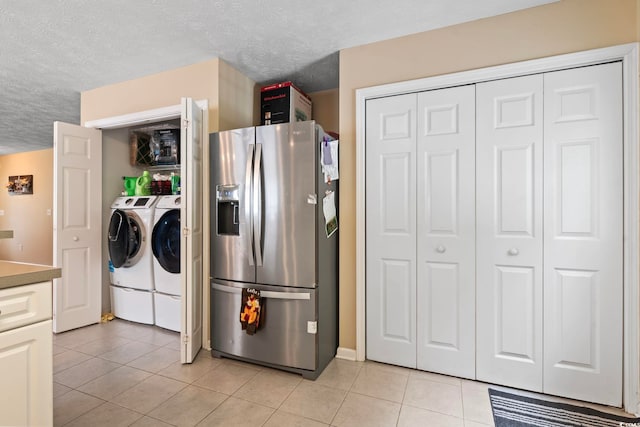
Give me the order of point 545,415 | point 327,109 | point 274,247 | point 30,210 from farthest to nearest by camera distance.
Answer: point 30,210
point 327,109
point 274,247
point 545,415

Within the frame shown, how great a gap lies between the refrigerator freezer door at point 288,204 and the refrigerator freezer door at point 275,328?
0.34 feet

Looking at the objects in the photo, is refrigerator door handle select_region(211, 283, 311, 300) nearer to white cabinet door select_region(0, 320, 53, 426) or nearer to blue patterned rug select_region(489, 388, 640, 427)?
white cabinet door select_region(0, 320, 53, 426)

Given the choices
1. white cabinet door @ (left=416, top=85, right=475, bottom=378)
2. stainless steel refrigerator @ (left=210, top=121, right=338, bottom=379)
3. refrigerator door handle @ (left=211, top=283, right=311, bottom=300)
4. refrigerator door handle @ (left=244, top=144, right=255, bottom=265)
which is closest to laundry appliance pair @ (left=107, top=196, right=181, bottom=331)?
stainless steel refrigerator @ (left=210, top=121, right=338, bottom=379)

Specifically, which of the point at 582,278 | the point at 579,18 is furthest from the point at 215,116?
the point at 582,278

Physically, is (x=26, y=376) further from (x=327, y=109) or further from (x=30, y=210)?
(x=30, y=210)

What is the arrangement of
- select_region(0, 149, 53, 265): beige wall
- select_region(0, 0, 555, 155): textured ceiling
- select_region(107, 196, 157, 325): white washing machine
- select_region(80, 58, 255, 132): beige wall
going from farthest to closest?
select_region(0, 149, 53, 265): beige wall < select_region(107, 196, 157, 325): white washing machine < select_region(80, 58, 255, 132): beige wall < select_region(0, 0, 555, 155): textured ceiling

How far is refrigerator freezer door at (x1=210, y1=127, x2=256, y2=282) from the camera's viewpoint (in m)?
2.34

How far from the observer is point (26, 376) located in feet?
4.07

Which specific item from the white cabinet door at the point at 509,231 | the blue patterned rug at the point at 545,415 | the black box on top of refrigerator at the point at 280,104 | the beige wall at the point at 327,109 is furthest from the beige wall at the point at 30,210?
the blue patterned rug at the point at 545,415

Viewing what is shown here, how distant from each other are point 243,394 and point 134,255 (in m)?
2.01

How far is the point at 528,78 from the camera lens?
2.01 m

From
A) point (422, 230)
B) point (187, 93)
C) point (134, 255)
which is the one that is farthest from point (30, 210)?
point (422, 230)

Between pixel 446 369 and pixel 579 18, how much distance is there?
7.80 ft

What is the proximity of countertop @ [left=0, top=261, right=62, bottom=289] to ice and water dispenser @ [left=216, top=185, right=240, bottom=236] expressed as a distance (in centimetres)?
119
